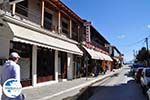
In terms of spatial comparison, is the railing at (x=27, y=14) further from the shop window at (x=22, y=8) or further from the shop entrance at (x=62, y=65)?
the shop entrance at (x=62, y=65)

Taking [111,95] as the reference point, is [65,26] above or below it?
above

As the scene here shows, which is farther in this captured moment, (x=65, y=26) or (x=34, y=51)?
(x=65, y=26)

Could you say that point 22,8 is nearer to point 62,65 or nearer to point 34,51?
point 34,51

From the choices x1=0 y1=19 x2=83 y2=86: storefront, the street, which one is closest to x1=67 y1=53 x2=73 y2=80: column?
x1=0 y1=19 x2=83 y2=86: storefront

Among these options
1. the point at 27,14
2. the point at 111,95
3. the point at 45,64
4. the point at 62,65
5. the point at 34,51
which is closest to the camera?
the point at 111,95

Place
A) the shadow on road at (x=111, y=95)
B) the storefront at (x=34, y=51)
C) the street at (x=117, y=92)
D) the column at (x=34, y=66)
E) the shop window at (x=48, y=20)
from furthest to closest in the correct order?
the shop window at (x=48, y=20) → the column at (x=34, y=66) → the street at (x=117, y=92) → the shadow on road at (x=111, y=95) → the storefront at (x=34, y=51)

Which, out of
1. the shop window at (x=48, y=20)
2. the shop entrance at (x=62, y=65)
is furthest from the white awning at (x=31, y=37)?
the shop entrance at (x=62, y=65)

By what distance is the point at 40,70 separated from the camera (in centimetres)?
2514

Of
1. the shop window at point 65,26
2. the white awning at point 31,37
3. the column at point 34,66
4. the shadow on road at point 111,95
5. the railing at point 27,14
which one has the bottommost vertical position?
the shadow on road at point 111,95

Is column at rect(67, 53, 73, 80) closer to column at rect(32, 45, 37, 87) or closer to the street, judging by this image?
the street

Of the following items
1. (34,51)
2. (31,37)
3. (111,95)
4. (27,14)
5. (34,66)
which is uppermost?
(27,14)

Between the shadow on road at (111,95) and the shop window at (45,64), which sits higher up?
the shop window at (45,64)

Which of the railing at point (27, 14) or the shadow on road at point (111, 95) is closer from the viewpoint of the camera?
the shadow on road at point (111, 95)

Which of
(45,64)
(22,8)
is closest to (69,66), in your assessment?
(45,64)
